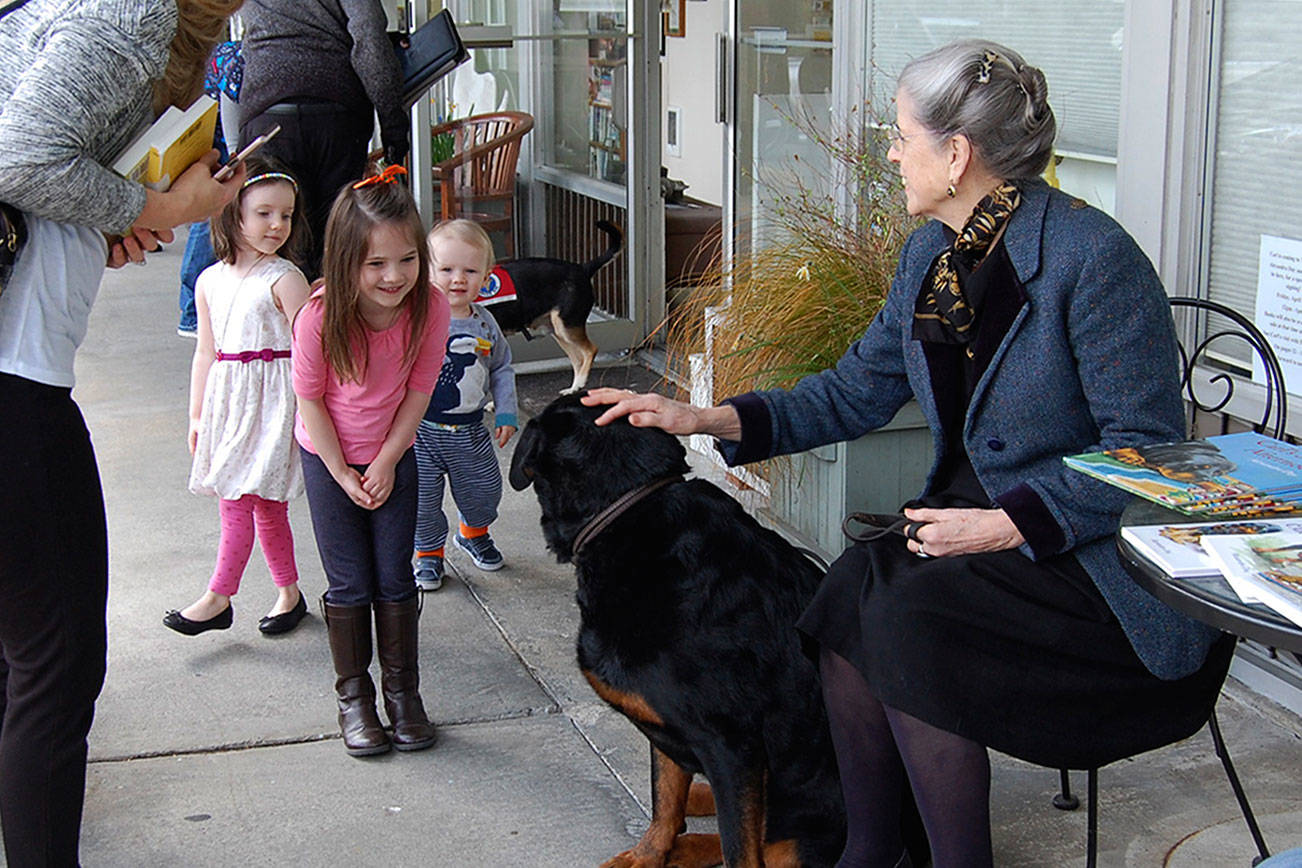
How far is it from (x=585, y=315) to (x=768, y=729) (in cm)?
391

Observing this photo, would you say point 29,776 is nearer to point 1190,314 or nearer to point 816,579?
point 816,579

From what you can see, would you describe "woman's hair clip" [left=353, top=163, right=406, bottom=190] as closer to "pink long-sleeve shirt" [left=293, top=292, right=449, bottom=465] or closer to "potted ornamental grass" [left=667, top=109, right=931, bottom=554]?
"pink long-sleeve shirt" [left=293, top=292, right=449, bottom=465]

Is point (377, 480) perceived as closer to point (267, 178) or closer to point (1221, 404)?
point (267, 178)

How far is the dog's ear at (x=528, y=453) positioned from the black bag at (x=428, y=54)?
319 centimetres

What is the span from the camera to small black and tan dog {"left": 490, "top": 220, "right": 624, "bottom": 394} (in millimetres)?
6098

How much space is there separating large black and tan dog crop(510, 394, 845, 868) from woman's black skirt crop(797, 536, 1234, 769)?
320mm

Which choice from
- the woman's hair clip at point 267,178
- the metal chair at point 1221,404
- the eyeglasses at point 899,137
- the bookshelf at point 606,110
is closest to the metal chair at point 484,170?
the bookshelf at point 606,110

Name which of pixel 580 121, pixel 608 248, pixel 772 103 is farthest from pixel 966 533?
pixel 580 121

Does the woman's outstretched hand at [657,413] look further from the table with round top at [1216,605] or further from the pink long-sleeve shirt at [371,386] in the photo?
the table with round top at [1216,605]

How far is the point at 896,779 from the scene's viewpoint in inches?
94.7

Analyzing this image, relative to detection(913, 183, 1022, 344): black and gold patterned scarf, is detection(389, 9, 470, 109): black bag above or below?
above

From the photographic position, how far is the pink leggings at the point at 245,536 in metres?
3.83

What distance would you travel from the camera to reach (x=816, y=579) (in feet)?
8.80

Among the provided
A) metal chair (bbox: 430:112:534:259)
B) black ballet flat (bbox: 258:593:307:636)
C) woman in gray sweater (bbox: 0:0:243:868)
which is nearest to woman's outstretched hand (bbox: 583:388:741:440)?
woman in gray sweater (bbox: 0:0:243:868)
